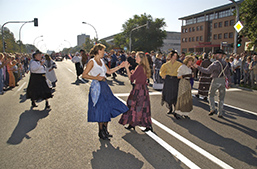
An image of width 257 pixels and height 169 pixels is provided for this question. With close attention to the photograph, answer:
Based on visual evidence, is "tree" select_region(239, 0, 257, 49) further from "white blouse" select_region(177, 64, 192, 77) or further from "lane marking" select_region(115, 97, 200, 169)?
"lane marking" select_region(115, 97, 200, 169)

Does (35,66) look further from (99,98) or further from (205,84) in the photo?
(205,84)

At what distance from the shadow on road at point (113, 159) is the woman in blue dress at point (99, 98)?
565 mm

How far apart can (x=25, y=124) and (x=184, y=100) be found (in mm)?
4341

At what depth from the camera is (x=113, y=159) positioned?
3453mm

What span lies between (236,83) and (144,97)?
36.2 ft

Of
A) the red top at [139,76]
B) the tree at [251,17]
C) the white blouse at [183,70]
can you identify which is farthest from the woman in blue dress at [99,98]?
the tree at [251,17]

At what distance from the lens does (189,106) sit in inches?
225

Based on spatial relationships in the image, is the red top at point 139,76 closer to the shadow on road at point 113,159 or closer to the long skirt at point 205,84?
the shadow on road at point 113,159

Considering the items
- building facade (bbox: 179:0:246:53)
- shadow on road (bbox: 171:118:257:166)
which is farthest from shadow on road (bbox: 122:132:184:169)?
building facade (bbox: 179:0:246:53)

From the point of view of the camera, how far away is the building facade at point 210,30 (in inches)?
2132

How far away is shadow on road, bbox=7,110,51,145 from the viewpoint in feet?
14.3

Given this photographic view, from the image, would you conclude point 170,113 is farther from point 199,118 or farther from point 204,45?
point 204,45

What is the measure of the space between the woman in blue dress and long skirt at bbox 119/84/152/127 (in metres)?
0.38

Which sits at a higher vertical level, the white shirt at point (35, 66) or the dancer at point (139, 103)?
the white shirt at point (35, 66)
